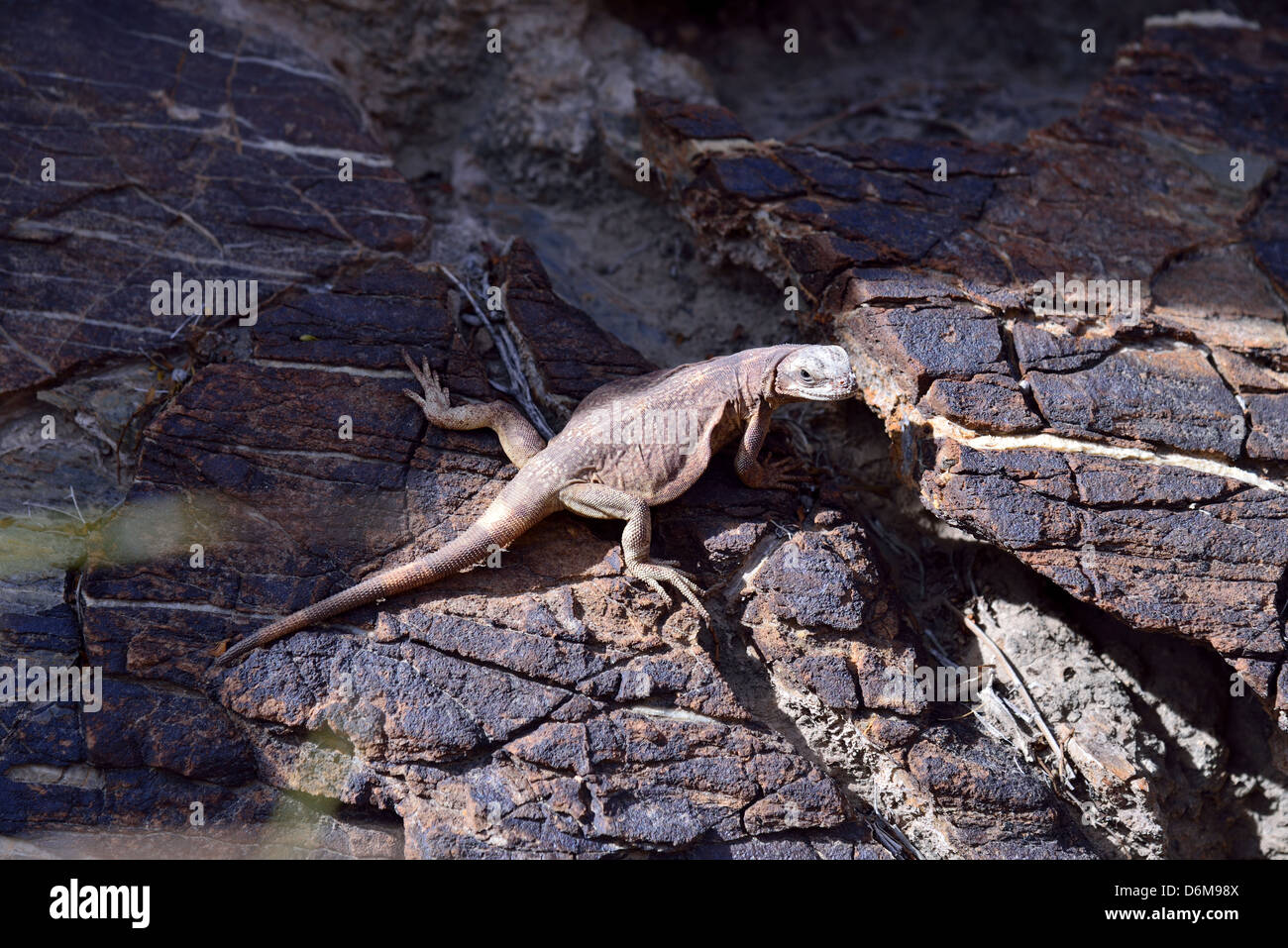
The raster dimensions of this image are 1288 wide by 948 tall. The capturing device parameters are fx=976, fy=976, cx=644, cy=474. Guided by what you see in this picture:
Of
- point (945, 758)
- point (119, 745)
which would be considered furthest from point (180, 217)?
point (945, 758)

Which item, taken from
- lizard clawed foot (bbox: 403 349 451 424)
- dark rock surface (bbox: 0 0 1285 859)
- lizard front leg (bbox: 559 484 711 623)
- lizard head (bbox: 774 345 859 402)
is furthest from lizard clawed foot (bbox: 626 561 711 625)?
lizard clawed foot (bbox: 403 349 451 424)

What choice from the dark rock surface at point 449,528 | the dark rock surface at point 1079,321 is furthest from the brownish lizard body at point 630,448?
the dark rock surface at point 1079,321

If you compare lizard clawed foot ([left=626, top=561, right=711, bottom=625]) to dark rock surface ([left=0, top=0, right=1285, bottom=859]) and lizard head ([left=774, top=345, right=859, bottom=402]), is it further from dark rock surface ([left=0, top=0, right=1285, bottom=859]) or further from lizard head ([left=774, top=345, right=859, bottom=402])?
lizard head ([left=774, top=345, right=859, bottom=402])

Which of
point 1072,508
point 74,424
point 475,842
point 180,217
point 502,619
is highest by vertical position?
point 180,217

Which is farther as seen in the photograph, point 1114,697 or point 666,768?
point 1114,697

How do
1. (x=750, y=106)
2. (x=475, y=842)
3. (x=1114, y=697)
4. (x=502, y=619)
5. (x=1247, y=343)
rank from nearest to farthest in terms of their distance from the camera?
(x=475, y=842)
(x=502, y=619)
(x=1114, y=697)
(x=1247, y=343)
(x=750, y=106)

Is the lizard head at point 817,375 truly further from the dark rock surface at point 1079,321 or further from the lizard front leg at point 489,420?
the lizard front leg at point 489,420

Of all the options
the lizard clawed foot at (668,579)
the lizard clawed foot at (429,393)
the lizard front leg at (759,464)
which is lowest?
the lizard clawed foot at (668,579)

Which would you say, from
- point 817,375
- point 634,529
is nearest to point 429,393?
point 634,529

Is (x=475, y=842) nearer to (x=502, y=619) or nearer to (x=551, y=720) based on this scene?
(x=551, y=720)
